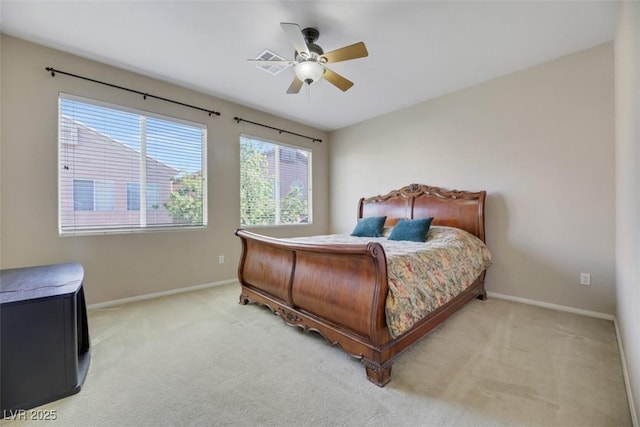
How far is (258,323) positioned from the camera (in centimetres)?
255

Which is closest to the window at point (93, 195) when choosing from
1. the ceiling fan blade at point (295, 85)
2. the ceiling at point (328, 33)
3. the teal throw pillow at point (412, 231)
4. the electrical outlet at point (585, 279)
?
the ceiling at point (328, 33)

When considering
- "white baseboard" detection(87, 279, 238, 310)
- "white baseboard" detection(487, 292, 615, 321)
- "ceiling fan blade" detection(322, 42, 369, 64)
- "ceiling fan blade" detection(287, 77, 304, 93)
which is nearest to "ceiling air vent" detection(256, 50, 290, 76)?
"ceiling fan blade" detection(287, 77, 304, 93)

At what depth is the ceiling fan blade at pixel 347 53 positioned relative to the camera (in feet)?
6.89

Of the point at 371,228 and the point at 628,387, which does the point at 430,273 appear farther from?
Answer: the point at 371,228

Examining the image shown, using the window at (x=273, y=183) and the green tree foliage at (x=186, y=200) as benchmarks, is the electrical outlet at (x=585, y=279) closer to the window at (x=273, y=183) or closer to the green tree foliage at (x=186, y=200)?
the window at (x=273, y=183)

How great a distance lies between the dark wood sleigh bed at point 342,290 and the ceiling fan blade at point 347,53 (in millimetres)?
1597

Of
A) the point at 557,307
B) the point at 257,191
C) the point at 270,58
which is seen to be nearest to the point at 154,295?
the point at 257,191

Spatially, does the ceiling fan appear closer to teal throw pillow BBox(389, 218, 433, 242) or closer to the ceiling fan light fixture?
the ceiling fan light fixture

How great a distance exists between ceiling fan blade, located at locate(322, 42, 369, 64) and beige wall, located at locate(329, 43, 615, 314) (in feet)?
7.10

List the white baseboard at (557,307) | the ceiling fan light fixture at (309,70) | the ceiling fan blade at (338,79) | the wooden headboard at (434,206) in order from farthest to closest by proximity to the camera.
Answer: the wooden headboard at (434,206), the white baseboard at (557,307), the ceiling fan blade at (338,79), the ceiling fan light fixture at (309,70)

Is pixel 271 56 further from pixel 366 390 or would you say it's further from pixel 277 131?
pixel 366 390

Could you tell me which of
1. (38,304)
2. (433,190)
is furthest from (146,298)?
(433,190)

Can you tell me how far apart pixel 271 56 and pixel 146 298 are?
3.22 metres

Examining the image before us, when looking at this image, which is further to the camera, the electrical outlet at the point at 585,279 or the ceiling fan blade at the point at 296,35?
the electrical outlet at the point at 585,279
